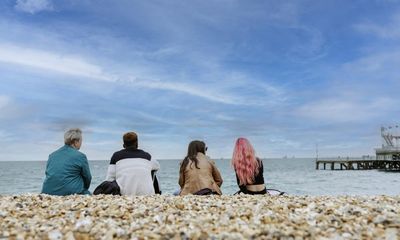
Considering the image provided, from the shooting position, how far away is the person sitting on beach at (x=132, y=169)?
25.0 ft

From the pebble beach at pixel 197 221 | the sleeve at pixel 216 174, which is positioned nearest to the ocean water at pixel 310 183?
the sleeve at pixel 216 174

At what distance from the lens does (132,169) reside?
761 cm

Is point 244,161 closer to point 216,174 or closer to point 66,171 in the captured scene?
point 216,174

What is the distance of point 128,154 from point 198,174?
1.38m

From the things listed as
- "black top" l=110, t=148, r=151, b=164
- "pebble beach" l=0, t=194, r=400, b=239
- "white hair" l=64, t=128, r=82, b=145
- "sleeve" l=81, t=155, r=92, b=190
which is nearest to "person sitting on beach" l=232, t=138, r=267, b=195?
"black top" l=110, t=148, r=151, b=164

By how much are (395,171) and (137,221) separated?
65.2 meters

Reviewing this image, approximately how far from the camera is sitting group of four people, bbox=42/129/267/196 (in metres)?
7.54

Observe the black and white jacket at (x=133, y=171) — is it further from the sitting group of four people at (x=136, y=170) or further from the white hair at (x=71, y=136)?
the white hair at (x=71, y=136)

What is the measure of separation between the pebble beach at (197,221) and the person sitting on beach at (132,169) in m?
1.73

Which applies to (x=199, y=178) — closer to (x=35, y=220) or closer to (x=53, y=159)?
(x=53, y=159)

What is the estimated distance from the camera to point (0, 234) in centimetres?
427

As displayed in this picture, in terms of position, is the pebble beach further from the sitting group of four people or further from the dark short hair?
the dark short hair

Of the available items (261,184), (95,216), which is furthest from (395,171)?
(95,216)

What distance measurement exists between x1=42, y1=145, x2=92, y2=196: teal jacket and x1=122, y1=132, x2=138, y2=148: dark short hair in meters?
0.81
